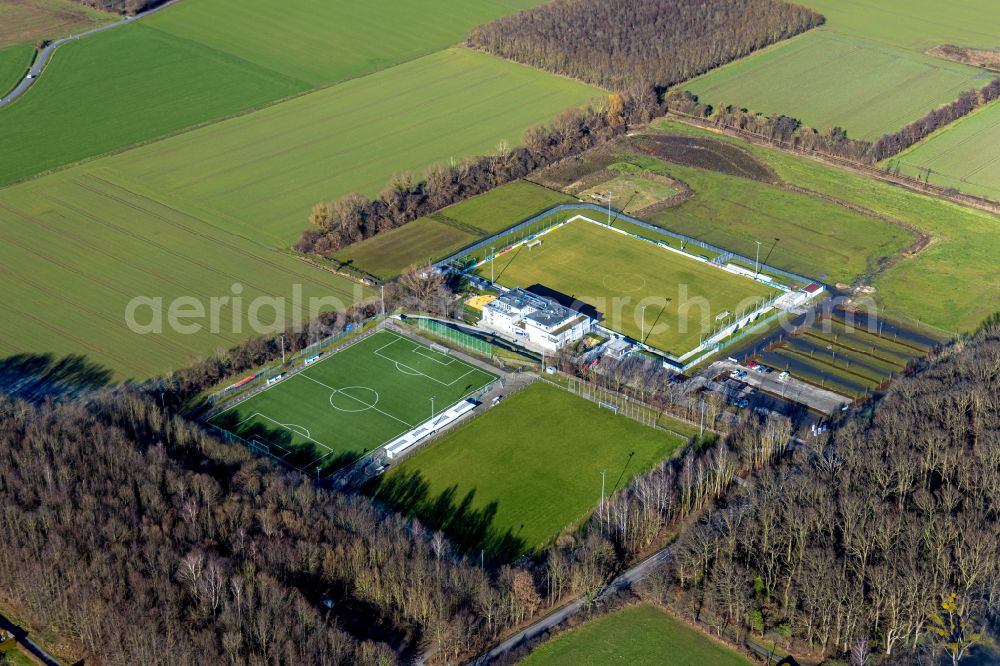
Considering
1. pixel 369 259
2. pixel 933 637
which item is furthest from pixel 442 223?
pixel 933 637

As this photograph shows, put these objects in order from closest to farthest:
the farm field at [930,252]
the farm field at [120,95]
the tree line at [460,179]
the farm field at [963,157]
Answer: the farm field at [930,252]
the tree line at [460,179]
the farm field at [963,157]
the farm field at [120,95]

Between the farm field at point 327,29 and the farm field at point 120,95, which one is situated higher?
the farm field at point 327,29

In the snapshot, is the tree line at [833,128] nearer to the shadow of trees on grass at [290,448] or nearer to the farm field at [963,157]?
the farm field at [963,157]

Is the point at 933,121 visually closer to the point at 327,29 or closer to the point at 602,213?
the point at 602,213

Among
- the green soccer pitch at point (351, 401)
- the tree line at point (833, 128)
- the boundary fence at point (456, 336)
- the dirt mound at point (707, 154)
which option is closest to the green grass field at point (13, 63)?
the boundary fence at point (456, 336)

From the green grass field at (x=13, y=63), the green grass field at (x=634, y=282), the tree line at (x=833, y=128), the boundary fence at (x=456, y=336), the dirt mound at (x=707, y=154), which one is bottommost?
the boundary fence at (x=456, y=336)

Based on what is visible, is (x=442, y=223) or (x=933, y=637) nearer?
(x=933, y=637)

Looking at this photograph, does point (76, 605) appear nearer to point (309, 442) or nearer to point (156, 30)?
point (309, 442)
